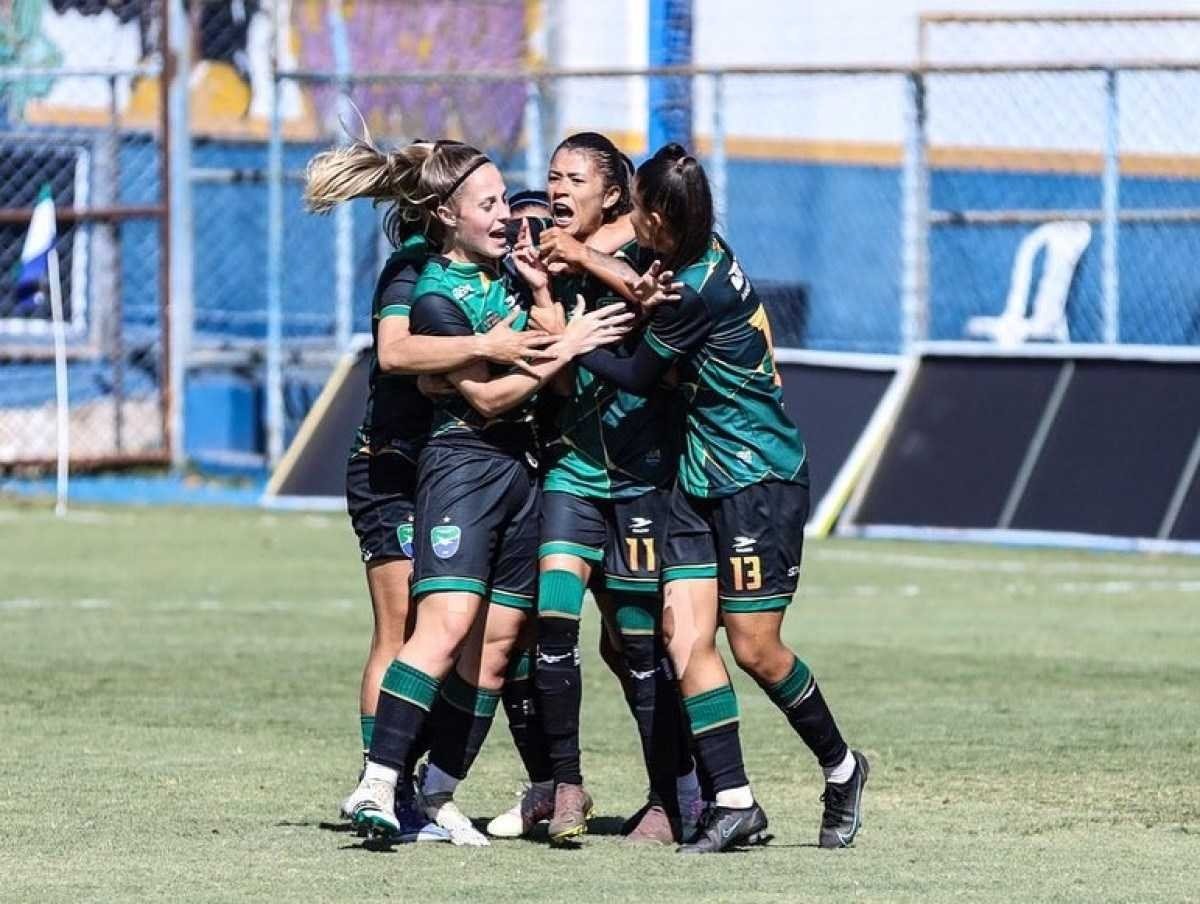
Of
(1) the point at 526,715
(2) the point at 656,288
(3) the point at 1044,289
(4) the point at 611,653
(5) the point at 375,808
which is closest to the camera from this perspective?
(5) the point at 375,808

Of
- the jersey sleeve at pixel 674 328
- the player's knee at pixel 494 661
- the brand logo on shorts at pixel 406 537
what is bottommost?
the player's knee at pixel 494 661

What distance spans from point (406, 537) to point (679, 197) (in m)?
1.31

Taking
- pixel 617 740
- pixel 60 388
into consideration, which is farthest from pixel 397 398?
pixel 60 388

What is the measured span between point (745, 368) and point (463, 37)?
18778 mm

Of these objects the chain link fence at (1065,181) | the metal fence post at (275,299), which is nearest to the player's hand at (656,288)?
the metal fence post at (275,299)

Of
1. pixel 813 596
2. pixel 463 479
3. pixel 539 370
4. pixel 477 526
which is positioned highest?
pixel 539 370

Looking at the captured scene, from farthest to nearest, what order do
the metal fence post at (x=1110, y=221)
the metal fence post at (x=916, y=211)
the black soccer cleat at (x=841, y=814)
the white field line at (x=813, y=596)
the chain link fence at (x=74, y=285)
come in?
the chain link fence at (x=74, y=285) → the metal fence post at (x=916, y=211) → the metal fence post at (x=1110, y=221) → the white field line at (x=813, y=596) → the black soccer cleat at (x=841, y=814)

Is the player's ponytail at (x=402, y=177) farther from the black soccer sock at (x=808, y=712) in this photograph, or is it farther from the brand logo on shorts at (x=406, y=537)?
the black soccer sock at (x=808, y=712)

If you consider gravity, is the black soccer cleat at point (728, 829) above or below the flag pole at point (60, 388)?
above

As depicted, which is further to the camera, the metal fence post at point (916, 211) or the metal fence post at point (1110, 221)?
the metal fence post at point (916, 211)

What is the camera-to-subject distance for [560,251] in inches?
298

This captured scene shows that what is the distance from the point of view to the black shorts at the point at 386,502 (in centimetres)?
795

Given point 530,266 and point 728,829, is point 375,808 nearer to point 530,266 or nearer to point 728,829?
point 728,829

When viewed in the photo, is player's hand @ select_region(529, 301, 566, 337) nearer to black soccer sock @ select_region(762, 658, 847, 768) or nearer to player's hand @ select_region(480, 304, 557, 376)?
player's hand @ select_region(480, 304, 557, 376)
